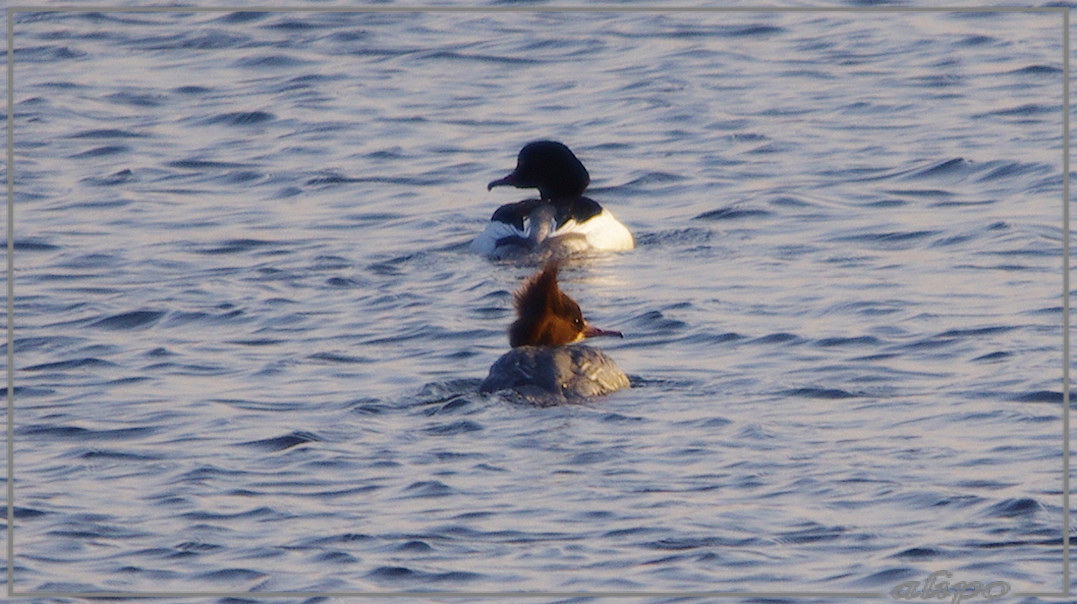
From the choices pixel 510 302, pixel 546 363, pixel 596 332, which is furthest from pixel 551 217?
pixel 546 363

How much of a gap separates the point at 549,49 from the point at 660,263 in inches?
229

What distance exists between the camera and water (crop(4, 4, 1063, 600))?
7020 mm

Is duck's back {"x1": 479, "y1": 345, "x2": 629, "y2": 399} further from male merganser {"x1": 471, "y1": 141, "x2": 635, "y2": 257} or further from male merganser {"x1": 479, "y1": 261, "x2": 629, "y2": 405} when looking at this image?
male merganser {"x1": 471, "y1": 141, "x2": 635, "y2": 257}

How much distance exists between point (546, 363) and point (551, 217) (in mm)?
4416

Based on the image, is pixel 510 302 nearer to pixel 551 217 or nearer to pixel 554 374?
pixel 551 217

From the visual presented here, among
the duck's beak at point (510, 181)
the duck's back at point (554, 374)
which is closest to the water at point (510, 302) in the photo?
the duck's back at point (554, 374)

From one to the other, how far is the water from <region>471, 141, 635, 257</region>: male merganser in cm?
26

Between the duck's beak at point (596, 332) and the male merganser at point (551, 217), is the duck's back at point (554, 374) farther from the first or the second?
the male merganser at point (551, 217)

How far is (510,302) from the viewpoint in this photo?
448 inches

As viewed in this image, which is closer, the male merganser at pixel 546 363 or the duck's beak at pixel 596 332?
the male merganser at pixel 546 363

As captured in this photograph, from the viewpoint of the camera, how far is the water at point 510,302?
702 cm

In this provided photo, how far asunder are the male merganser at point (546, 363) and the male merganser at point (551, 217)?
3141 mm

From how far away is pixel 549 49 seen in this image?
1781 centimetres

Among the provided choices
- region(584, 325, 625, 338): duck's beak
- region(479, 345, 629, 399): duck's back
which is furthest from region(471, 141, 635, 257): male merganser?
region(479, 345, 629, 399): duck's back
